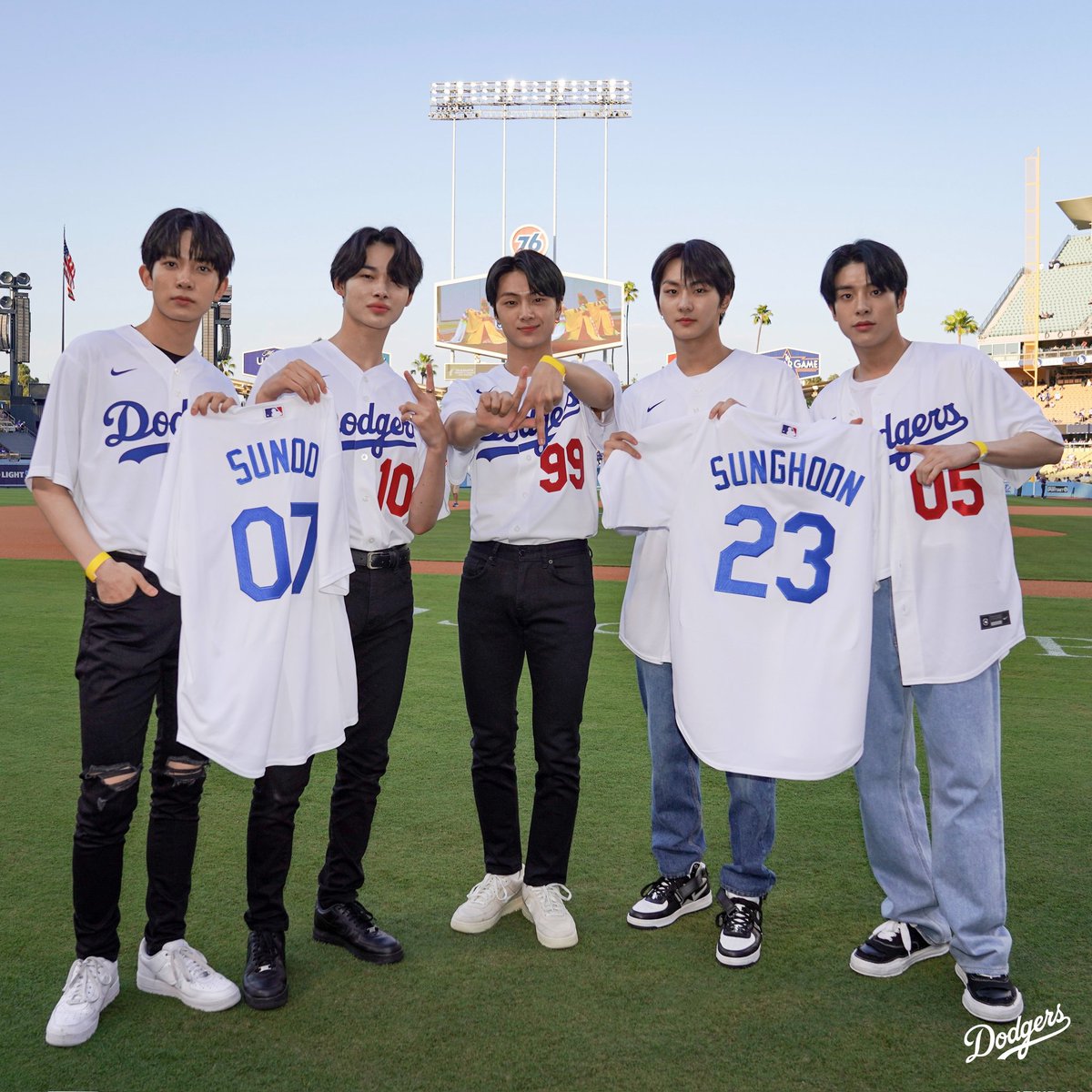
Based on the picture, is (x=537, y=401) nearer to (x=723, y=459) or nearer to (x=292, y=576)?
(x=723, y=459)

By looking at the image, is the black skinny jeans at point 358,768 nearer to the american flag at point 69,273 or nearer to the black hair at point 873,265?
the black hair at point 873,265

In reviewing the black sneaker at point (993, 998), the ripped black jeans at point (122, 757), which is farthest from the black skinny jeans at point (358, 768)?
the black sneaker at point (993, 998)

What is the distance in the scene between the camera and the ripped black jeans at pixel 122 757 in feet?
9.80

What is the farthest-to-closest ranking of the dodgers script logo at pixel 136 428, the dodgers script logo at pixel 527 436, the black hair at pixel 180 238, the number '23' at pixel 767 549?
the dodgers script logo at pixel 527 436
the number '23' at pixel 767 549
the black hair at pixel 180 238
the dodgers script logo at pixel 136 428

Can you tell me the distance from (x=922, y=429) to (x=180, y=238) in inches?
97.0

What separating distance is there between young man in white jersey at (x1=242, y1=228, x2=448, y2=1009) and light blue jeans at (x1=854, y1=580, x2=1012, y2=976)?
1625 mm

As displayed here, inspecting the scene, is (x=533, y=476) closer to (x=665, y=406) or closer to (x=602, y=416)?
(x=602, y=416)

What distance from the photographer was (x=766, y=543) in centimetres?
337

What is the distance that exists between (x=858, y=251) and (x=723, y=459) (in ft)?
2.73

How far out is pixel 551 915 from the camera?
362 centimetres

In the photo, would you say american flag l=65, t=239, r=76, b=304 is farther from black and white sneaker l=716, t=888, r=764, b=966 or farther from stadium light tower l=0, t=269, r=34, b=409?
black and white sneaker l=716, t=888, r=764, b=966

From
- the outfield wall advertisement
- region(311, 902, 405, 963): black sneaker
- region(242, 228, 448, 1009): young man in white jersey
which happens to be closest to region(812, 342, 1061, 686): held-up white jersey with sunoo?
region(242, 228, 448, 1009): young man in white jersey

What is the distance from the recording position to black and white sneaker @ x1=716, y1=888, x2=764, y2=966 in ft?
11.3

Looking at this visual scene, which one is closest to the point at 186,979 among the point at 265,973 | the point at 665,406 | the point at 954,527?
the point at 265,973
